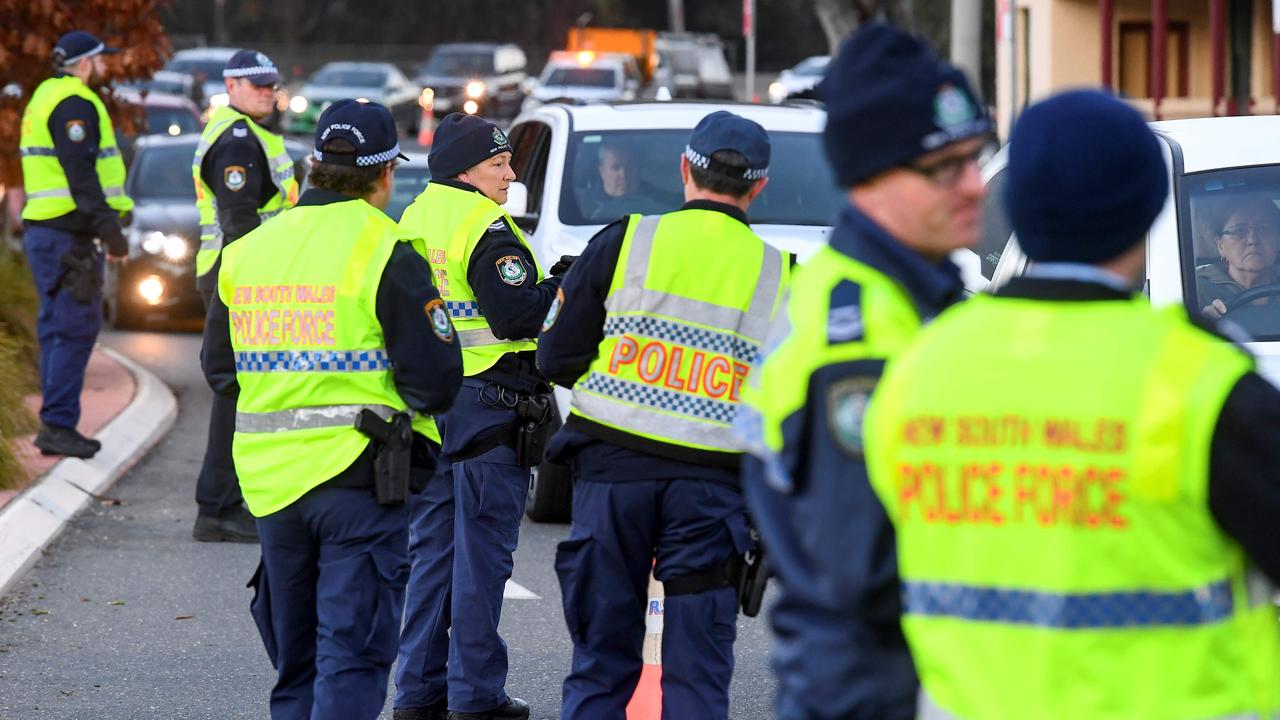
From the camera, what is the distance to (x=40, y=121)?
9.88m

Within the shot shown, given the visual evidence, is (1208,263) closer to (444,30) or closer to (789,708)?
(789,708)

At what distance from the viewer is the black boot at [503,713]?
5.81m

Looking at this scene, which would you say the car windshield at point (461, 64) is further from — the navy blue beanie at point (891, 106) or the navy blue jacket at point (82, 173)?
the navy blue beanie at point (891, 106)

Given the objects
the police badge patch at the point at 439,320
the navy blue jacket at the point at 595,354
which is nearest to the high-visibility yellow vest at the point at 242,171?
the police badge patch at the point at 439,320

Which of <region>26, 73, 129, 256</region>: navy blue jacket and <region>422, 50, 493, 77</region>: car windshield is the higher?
<region>26, 73, 129, 256</region>: navy blue jacket

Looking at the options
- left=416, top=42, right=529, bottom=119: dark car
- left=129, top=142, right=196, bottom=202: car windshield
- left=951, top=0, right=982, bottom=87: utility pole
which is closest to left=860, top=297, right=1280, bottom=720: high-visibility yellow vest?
left=129, top=142, right=196, bottom=202: car windshield

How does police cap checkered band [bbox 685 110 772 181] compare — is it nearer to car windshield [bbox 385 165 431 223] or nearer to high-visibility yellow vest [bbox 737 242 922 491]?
high-visibility yellow vest [bbox 737 242 922 491]

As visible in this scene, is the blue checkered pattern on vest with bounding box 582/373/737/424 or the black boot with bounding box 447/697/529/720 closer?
the blue checkered pattern on vest with bounding box 582/373/737/424

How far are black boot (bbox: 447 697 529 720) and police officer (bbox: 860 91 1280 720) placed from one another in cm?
352

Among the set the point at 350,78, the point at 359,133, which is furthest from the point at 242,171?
the point at 350,78

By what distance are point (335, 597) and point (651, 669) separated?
31.4 inches

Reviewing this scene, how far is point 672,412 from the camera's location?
4.55 meters

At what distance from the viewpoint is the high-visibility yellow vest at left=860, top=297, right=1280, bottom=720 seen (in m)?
2.28

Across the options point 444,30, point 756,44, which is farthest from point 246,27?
point 756,44
